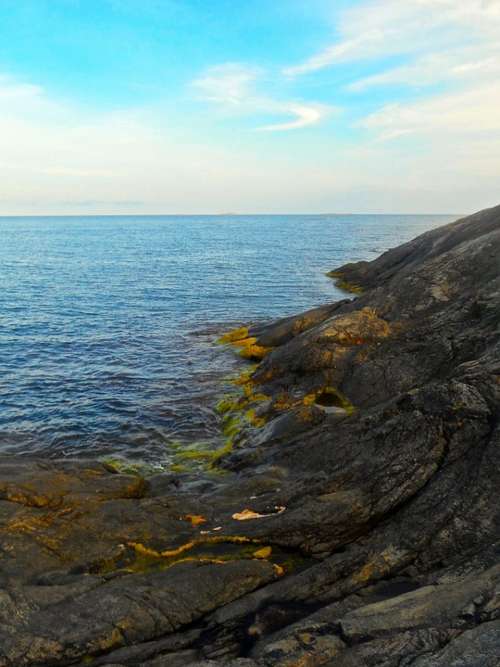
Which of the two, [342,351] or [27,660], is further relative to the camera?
[342,351]

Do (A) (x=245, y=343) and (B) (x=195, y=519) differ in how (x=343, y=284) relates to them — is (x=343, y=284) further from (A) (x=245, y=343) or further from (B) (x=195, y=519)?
(B) (x=195, y=519)

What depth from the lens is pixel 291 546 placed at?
13.7 m

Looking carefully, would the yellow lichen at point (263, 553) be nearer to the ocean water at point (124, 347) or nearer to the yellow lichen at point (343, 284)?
the ocean water at point (124, 347)

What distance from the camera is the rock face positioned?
379 inches

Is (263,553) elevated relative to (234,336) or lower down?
lower down

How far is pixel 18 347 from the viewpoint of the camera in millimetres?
39250

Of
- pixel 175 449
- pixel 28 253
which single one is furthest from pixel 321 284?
pixel 28 253

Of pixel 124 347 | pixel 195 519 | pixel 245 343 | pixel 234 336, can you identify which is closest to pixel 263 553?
pixel 195 519

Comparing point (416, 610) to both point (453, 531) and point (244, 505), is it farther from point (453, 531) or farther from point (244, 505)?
point (244, 505)

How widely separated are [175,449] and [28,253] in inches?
4157

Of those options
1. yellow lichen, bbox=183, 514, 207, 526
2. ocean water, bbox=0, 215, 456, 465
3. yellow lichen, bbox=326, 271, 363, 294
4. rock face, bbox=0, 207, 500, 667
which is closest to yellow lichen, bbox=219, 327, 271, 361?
ocean water, bbox=0, 215, 456, 465

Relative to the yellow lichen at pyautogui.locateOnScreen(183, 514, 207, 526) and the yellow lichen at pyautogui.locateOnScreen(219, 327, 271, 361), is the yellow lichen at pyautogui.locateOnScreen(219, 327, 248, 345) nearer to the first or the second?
the yellow lichen at pyautogui.locateOnScreen(219, 327, 271, 361)

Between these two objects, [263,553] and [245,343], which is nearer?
[263,553]

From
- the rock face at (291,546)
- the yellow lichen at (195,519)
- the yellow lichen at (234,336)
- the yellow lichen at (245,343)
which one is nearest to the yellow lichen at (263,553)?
the rock face at (291,546)
